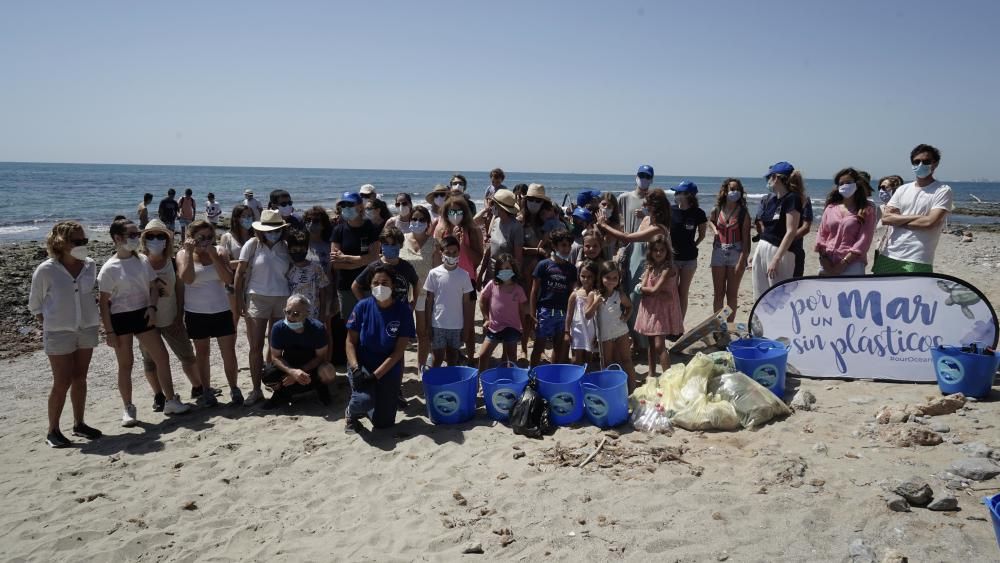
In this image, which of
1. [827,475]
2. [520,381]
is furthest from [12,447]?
[827,475]

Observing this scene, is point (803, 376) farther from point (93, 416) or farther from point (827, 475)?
point (93, 416)

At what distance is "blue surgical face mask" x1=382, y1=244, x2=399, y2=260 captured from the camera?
551 centimetres

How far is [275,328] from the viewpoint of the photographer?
5520 millimetres

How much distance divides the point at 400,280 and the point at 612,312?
1990 mm

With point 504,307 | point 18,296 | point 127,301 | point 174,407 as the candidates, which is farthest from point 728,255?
point 18,296

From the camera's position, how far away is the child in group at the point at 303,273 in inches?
226

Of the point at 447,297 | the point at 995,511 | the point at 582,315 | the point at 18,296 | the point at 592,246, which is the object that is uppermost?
the point at 592,246

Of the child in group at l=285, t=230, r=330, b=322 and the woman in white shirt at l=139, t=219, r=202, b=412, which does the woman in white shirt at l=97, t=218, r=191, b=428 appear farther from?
the child in group at l=285, t=230, r=330, b=322

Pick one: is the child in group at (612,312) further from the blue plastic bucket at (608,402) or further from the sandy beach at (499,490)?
the sandy beach at (499,490)

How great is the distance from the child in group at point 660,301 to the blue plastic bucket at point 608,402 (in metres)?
0.95

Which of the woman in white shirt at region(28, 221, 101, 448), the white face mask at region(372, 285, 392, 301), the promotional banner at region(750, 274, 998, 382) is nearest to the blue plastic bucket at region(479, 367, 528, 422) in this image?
the white face mask at region(372, 285, 392, 301)

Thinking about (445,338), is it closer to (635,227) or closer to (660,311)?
(660,311)

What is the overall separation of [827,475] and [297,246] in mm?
4774

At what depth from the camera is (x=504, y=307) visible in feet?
19.0
